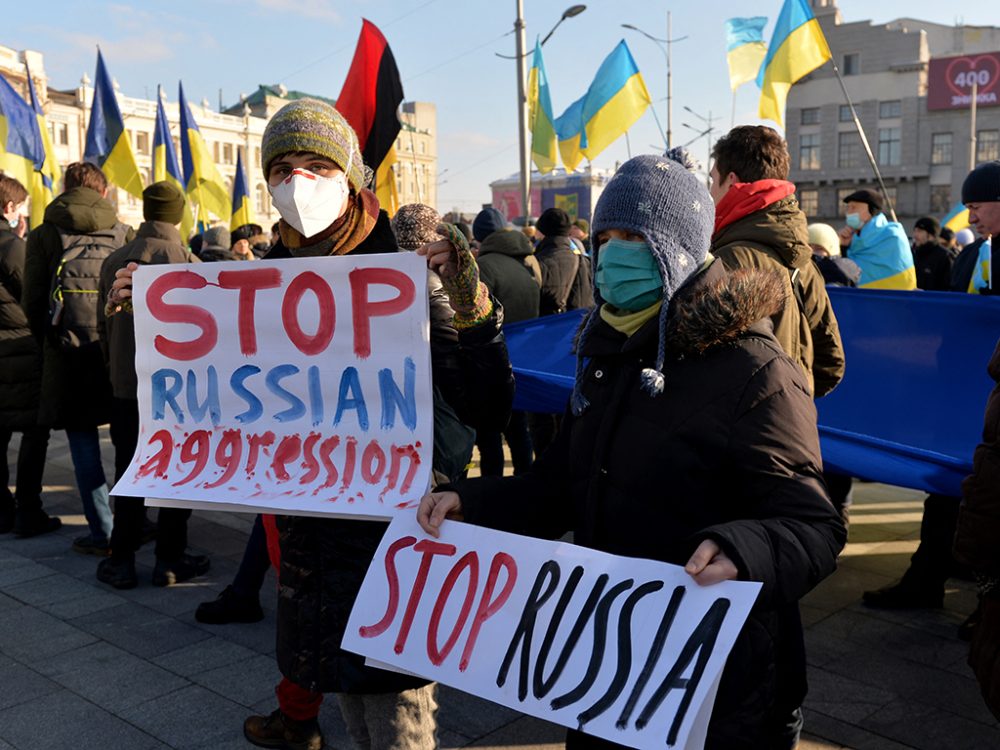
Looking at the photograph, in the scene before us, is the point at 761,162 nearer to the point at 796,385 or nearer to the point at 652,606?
the point at 796,385

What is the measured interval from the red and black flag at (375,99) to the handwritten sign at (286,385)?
313 centimetres

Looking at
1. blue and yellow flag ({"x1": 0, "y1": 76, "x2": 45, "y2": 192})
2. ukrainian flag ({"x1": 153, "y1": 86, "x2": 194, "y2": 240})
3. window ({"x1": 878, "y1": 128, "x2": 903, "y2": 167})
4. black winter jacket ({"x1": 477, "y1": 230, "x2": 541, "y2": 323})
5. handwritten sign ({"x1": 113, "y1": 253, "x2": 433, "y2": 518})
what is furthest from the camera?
window ({"x1": 878, "y1": 128, "x2": 903, "y2": 167})

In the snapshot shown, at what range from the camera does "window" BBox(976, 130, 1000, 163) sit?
176 feet

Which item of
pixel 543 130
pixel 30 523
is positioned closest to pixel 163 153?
pixel 543 130

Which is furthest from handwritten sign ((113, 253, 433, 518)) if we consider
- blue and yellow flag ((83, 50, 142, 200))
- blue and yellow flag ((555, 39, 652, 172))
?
blue and yellow flag ((555, 39, 652, 172))

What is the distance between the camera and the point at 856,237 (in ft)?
23.1

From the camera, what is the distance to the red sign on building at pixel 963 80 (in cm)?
5347

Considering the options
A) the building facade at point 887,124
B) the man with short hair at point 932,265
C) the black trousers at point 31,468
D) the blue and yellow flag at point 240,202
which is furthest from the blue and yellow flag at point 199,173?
the building facade at point 887,124

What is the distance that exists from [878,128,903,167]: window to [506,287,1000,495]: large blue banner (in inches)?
2241

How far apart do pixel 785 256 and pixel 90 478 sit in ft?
13.3

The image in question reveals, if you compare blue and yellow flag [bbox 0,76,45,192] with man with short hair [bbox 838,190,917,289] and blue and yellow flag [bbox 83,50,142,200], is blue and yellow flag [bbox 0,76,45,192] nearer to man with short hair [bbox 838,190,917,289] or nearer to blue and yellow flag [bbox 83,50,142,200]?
Answer: blue and yellow flag [bbox 83,50,142,200]

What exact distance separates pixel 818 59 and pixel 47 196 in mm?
8796

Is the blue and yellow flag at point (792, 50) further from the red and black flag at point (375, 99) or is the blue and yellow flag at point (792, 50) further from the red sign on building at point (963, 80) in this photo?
the red sign on building at point (963, 80)

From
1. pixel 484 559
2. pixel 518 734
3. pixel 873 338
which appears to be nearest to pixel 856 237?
pixel 873 338
